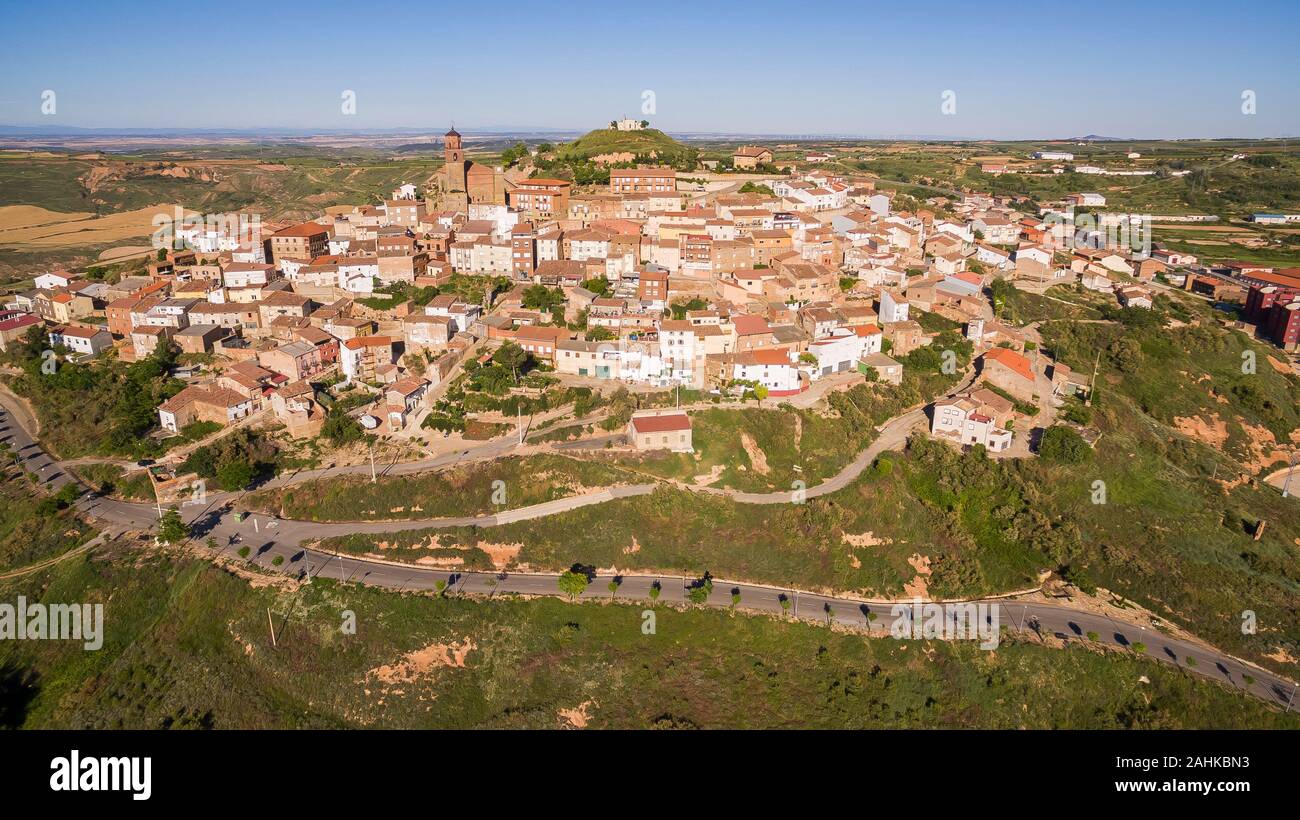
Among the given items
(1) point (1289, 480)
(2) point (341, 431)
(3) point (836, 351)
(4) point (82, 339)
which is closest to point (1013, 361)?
(3) point (836, 351)

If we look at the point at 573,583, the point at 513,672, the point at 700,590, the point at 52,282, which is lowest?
the point at 513,672

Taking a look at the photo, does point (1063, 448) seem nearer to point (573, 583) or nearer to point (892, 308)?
point (892, 308)

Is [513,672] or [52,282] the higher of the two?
[52,282]

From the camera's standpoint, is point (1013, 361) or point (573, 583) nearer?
Answer: point (573, 583)

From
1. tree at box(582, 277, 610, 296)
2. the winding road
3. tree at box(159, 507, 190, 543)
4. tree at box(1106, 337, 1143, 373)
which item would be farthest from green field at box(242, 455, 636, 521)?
tree at box(1106, 337, 1143, 373)

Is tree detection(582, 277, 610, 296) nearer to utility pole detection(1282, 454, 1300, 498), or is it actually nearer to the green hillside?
the green hillside
